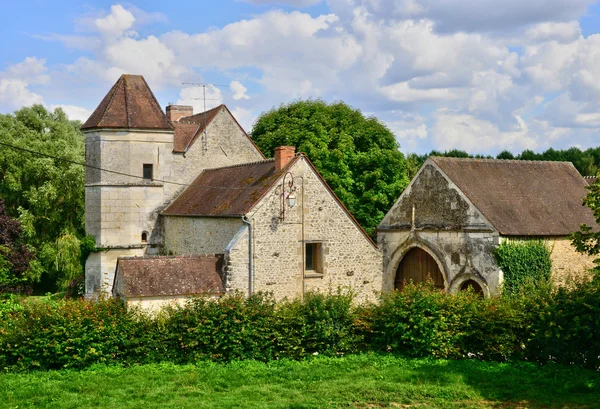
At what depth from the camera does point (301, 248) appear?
22328mm

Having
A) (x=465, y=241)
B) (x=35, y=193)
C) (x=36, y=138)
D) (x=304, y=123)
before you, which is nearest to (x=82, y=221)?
(x=35, y=193)

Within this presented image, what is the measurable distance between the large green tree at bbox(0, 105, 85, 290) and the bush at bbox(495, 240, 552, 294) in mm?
22442

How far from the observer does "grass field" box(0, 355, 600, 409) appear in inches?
491

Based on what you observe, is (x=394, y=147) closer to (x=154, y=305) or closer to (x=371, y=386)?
(x=154, y=305)

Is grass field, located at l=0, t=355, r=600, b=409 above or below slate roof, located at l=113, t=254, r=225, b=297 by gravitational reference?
below

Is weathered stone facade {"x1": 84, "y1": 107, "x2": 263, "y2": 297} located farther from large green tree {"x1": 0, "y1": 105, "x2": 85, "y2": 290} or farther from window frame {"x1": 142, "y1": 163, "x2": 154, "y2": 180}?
large green tree {"x1": 0, "y1": 105, "x2": 85, "y2": 290}

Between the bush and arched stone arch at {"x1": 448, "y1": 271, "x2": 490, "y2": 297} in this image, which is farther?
arched stone arch at {"x1": 448, "y1": 271, "x2": 490, "y2": 297}

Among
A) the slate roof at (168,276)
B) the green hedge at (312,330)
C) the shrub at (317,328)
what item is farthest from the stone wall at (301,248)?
the green hedge at (312,330)

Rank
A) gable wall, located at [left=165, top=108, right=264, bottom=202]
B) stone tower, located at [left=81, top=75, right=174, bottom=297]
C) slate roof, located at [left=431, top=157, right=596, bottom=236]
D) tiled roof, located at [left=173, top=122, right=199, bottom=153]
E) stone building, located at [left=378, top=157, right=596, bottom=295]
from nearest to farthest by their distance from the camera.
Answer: stone building, located at [left=378, top=157, right=596, bottom=295] < slate roof, located at [left=431, top=157, right=596, bottom=236] < stone tower, located at [left=81, top=75, right=174, bottom=297] < gable wall, located at [left=165, top=108, right=264, bottom=202] < tiled roof, located at [left=173, top=122, right=199, bottom=153]

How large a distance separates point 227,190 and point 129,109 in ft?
18.6

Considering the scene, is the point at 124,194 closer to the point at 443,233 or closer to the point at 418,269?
the point at 418,269

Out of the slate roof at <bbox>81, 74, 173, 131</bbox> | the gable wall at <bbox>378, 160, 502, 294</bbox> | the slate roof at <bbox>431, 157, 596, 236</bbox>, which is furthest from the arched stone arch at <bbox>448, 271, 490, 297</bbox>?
the slate roof at <bbox>81, 74, 173, 131</bbox>

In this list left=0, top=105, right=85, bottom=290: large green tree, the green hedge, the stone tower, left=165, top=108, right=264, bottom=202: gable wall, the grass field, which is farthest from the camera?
left=0, top=105, right=85, bottom=290: large green tree

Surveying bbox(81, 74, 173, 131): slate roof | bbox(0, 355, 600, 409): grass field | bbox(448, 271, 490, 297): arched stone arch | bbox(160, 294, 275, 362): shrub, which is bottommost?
bbox(0, 355, 600, 409): grass field
